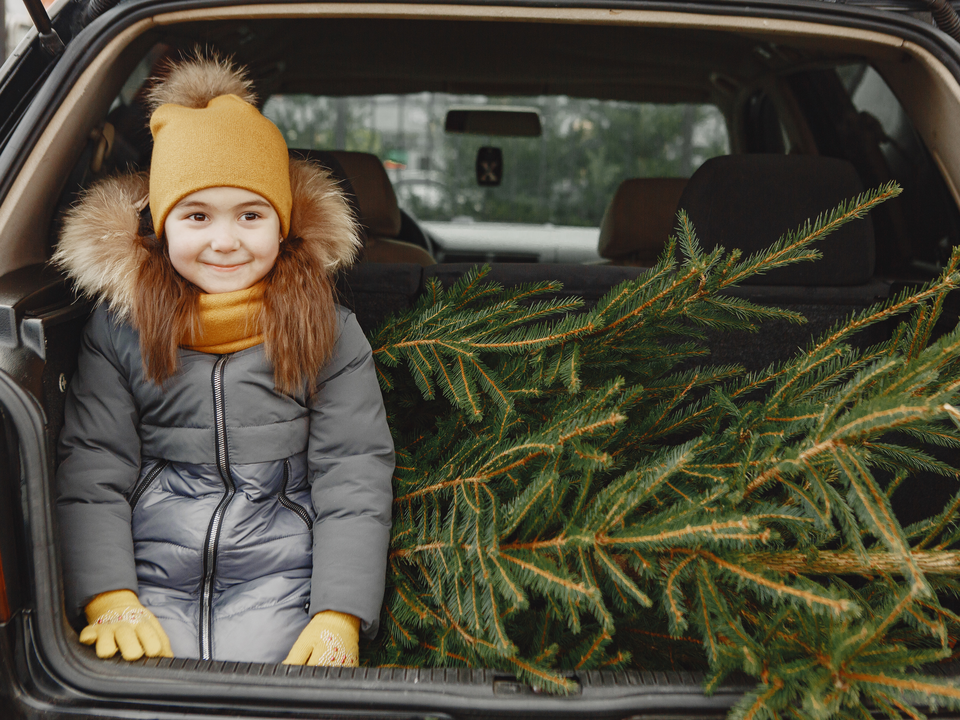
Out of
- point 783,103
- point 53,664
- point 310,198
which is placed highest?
point 783,103

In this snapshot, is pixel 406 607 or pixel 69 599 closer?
pixel 69 599

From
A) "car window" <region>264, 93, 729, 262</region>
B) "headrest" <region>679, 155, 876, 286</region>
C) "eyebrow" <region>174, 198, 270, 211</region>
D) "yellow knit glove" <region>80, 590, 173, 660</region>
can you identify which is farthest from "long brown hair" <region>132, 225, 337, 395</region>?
"car window" <region>264, 93, 729, 262</region>

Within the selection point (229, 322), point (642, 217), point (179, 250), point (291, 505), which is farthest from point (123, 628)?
point (642, 217)

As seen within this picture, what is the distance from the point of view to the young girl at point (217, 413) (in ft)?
4.32

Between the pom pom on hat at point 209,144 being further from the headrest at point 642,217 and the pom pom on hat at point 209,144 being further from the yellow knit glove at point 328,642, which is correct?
the headrest at point 642,217

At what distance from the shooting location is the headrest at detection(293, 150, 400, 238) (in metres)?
2.90

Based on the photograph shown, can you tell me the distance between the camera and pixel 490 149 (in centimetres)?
400

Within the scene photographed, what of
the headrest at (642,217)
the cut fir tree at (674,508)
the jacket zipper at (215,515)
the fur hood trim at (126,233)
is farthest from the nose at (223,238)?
the headrest at (642,217)

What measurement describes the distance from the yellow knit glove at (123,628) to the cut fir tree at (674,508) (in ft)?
1.33

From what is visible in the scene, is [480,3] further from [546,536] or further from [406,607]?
[406,607]

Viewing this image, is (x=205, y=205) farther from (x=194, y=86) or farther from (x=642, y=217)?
(x=642, y=217)

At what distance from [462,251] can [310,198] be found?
287cm

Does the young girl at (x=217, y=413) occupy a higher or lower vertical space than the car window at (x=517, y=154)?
lower

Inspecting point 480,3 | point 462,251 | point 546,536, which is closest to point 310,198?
point 480,3
